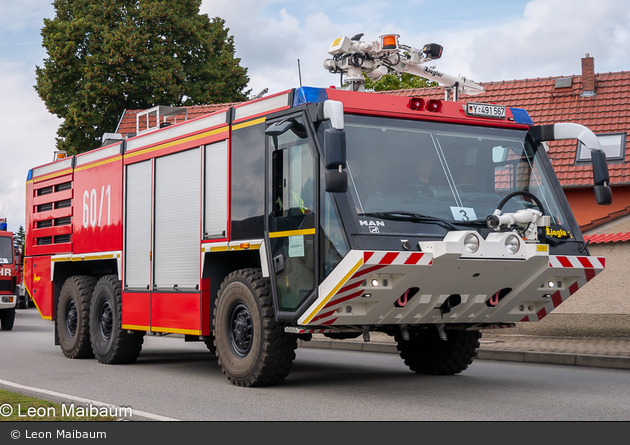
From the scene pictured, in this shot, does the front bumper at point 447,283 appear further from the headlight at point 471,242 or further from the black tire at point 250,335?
the black tire at point 250,335

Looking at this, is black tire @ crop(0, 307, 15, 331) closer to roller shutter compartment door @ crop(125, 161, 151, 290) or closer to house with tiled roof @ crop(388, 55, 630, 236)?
roller shutter compartment door @ crop(125, 161, 151, 290)

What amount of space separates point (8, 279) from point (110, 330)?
38.0ft

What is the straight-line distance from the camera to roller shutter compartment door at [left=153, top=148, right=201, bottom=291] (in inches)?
402

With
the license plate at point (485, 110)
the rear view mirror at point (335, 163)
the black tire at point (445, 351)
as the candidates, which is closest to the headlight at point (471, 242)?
the rear view mirror at point (335, 163)

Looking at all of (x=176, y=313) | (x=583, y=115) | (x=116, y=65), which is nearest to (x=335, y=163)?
(x=176, y=313)

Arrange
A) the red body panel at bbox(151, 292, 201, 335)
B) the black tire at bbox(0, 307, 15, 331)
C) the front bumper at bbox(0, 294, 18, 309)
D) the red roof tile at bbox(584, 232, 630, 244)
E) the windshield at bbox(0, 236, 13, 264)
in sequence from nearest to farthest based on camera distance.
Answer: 1. the red body panel at bbox(151, 292, 201, 335)
2. the red roof tile at bbox(584, 232, 630, 244)
3. the front bumper at bbox(0, 294, 18, 309)
4. the black tire at bbox(0, 307, 15, 331)
5. the windshield at bbox(0, 236, 13, 264)

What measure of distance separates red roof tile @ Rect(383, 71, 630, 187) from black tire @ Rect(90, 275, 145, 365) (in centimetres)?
992

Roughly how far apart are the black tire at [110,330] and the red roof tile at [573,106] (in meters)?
9.92

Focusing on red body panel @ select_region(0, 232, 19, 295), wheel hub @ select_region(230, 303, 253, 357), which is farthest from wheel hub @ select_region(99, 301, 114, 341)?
red body panel @ select_region(0, 232, 19, 295)

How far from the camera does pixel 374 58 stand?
994 centimetres

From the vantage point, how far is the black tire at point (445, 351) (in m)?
10.5

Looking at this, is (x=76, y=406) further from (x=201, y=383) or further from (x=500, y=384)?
(x=500, y=384)

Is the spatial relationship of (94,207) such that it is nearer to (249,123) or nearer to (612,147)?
(249,123)
